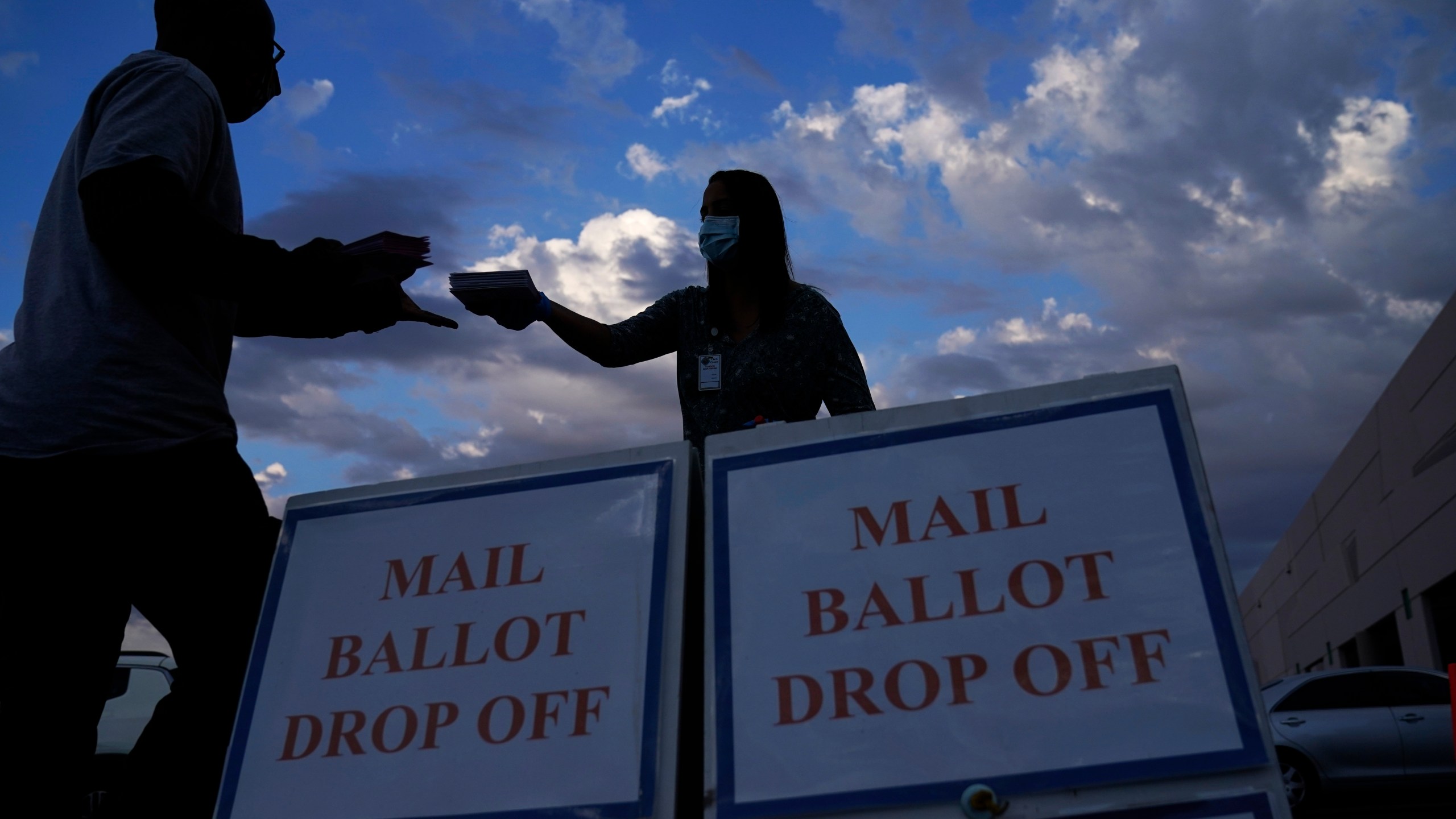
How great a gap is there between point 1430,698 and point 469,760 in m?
10.3

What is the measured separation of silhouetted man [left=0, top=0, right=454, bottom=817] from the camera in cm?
142

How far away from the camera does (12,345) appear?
1.64 m

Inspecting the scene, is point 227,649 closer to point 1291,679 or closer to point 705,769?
point 705,769

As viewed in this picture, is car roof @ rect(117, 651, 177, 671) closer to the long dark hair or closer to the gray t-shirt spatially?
the long dark hair

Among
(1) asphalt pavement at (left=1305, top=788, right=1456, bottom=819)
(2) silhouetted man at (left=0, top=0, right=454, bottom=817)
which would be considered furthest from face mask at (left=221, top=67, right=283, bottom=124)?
(1) asphalt pavement at (left=1305, top=788, right=1456, bottom=819)

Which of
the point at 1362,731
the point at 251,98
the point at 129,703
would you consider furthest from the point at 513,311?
the point at 1362,731

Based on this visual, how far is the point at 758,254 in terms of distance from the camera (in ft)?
8.64

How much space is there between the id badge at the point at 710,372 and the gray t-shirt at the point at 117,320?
43.6 inches

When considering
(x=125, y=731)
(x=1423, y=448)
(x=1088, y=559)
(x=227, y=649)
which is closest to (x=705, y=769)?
(x=1088, y=559)

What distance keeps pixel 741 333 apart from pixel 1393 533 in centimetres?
2617

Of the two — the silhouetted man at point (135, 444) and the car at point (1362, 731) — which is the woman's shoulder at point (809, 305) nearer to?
the silhouetted man at point (135, 444)

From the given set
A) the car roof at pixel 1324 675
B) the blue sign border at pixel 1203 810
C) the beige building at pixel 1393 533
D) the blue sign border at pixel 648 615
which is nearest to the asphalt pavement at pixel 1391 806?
the car roof at pixel 1324 675

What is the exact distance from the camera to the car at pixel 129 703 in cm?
670

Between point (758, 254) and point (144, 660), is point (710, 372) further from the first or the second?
point (144, 660)
